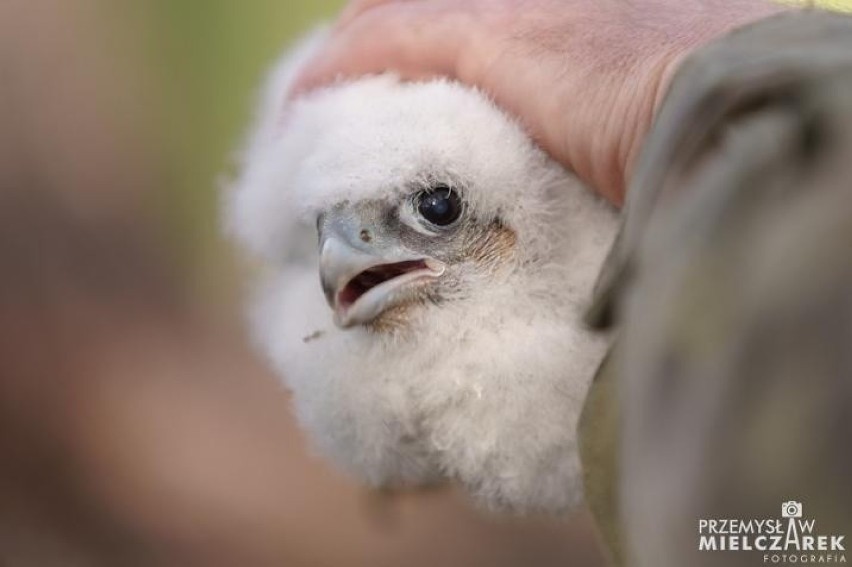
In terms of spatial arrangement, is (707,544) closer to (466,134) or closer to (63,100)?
(466,134)

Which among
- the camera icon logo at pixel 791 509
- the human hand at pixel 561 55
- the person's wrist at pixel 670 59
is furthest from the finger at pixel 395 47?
the camera icon logo at pixel 791 509

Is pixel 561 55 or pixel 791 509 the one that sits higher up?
pixel 561 55

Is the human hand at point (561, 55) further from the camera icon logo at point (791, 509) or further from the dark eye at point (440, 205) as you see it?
the camera icon logo at point (791, 509)

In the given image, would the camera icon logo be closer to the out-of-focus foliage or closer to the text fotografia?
the text fotografia

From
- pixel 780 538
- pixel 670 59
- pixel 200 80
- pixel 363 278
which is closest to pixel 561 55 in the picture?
pixel 670 59

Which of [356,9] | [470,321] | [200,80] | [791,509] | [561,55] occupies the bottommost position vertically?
[791,509]

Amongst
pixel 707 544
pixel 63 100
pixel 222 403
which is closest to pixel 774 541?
pixel 707 544

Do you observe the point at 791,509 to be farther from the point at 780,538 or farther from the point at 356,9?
the point at 356,9
